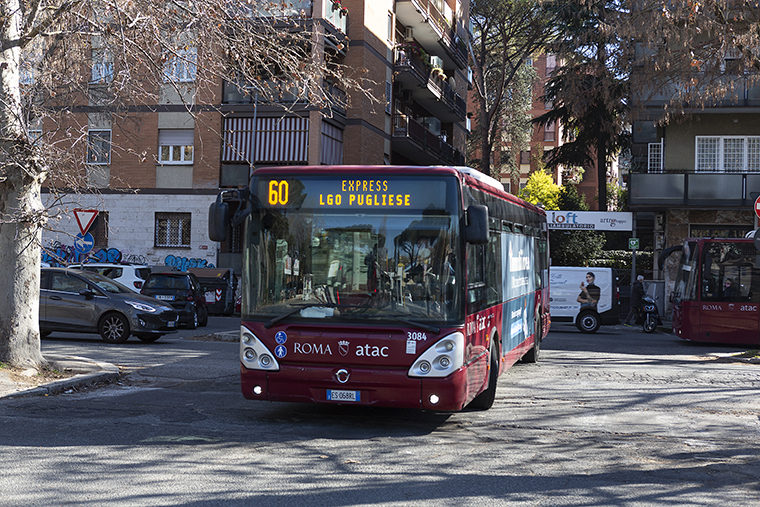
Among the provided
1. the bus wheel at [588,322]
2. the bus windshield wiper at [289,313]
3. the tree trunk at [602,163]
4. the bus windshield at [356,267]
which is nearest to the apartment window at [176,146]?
the bus wheel at [588,322]

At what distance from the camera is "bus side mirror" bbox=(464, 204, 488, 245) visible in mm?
7738

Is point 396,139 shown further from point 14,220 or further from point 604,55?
point 14,220

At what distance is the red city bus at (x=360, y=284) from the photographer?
25.3 ft

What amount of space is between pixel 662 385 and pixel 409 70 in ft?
84.7

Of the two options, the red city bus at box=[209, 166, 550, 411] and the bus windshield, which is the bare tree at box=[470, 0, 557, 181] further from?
the bus windshield

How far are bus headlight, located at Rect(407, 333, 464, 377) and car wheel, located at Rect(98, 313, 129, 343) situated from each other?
412 inches

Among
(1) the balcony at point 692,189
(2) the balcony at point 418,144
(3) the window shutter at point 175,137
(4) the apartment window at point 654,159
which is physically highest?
(2) the balcony at point 418,144

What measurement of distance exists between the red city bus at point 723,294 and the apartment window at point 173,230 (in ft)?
63.7

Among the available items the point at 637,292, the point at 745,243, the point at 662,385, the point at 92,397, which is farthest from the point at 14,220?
the point at 637,292

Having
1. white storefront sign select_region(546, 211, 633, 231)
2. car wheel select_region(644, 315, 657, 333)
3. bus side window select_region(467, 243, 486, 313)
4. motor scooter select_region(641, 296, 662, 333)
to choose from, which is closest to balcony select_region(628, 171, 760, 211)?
white storefront sign select_region(546, 211, 633, 231)

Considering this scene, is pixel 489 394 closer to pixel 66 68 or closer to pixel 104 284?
pixel 66 68

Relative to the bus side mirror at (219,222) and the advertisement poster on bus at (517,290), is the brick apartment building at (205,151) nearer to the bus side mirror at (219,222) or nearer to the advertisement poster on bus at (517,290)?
the advertisement poster on bus at (517,290)

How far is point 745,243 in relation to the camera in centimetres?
2011

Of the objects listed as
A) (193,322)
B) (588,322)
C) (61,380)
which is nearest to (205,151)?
(193,322)
